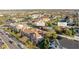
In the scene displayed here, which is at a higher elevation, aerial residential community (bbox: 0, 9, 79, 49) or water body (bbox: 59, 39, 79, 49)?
aerial residential community (bbox: 0, 9, 79, 49)

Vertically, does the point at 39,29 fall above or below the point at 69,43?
above

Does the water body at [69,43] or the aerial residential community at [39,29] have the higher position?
the aerial residential community at [39,29]
